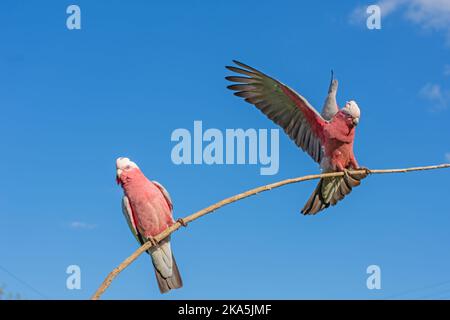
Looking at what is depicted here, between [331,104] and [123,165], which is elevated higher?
[331,104]

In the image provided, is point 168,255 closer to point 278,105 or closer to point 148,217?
point 148,217

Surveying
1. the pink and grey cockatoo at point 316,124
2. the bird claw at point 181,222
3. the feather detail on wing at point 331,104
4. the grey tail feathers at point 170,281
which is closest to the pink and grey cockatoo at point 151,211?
the grey tail feathers at point 170,281

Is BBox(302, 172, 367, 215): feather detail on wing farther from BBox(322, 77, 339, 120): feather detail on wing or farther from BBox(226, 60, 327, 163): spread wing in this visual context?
BBox(322, 77, 339, 120): feather detail on wing

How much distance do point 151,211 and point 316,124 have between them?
2021mm

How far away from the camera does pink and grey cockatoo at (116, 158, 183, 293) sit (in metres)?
5.60

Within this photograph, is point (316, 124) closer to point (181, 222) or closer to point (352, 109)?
point (352, 109)

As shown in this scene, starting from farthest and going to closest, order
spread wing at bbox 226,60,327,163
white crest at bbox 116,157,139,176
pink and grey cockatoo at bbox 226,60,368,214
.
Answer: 1. spread wing at bbox 226,60,327,163
2. pink and grey cockatoo at bbox 226,60,368,214
3. white crest at bbox 116,157,139,176

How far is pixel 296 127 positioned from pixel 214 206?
293cm

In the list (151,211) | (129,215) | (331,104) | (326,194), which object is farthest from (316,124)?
(129,215)

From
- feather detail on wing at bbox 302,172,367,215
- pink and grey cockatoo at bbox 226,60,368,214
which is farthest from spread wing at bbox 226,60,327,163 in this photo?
feather detail on wing at bbox 302,172,367,215

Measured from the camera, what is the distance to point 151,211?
18.6ft

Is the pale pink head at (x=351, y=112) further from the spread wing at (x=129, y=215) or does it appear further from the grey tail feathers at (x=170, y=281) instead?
the spread wing at (x=129, y=215)
